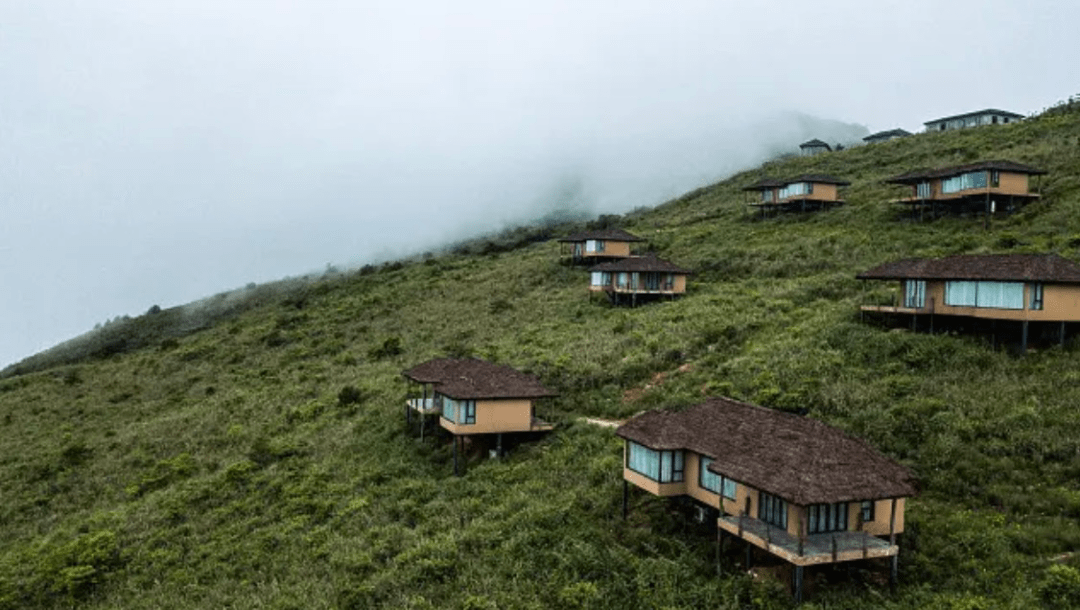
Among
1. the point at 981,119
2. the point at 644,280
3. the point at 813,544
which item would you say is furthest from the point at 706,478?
the point at 981,119

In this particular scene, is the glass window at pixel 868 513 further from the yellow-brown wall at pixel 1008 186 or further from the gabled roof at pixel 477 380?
the yellow-brown wall at pixel 1008 186

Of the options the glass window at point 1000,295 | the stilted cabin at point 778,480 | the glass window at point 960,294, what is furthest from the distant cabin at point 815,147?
the stilted cabin at point 778,480

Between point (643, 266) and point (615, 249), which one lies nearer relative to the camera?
point (643, 266)

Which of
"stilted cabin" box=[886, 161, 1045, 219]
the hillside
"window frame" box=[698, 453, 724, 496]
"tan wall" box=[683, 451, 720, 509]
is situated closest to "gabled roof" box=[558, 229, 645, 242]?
the hillside

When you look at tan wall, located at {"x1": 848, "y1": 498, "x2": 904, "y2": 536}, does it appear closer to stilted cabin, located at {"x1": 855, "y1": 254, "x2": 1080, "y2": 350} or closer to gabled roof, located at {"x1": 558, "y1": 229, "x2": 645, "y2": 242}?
stilted cabin, located at {"x1": 855, "y1": 254, "x2": 1080, "y2": 350}

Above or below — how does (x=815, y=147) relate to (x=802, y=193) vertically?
above

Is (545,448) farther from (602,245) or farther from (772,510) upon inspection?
(602,245)

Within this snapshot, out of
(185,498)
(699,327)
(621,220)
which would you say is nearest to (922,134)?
(621,220)
